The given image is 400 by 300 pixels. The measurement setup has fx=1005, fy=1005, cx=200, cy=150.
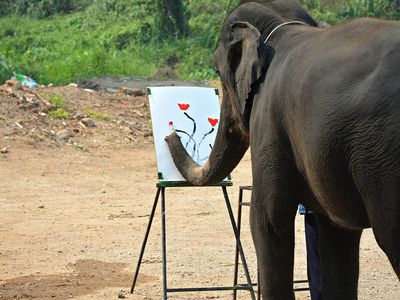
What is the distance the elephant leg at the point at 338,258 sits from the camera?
5.43 metres

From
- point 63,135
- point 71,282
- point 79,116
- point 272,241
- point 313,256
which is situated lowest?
point 71,282

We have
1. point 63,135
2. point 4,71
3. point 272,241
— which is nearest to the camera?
point 272,241

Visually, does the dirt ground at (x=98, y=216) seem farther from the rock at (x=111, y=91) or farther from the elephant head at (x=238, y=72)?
the elephant head at (x=238, y=72)

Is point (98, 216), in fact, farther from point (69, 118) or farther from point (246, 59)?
point (246, 59)

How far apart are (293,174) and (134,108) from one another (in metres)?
12.8

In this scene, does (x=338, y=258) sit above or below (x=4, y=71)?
below

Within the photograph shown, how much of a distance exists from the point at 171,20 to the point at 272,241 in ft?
73.2

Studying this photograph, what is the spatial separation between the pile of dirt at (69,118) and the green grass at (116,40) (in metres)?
3.85

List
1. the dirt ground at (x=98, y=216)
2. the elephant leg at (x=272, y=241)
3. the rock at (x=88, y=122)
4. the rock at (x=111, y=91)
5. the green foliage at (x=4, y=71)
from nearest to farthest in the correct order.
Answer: the elephant leg at (x=272, y=241)
the dirt ground at (x=98, y=216)
the rock at (x=88, y=122)
the green foliage at (x=4, y=71)
the rock at (x=111, y=91)

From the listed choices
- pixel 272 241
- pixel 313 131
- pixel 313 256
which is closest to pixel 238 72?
pixel 272 241

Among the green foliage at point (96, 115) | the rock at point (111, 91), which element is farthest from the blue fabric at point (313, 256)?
the rock at point (111, 91)

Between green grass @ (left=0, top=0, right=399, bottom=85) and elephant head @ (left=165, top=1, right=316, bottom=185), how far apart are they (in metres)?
15.3

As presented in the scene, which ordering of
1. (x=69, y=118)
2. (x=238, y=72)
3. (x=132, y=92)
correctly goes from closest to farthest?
(x=238, y=72) → (x=69, y=118) → (x=132, y=92)

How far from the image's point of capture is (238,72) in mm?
5379
